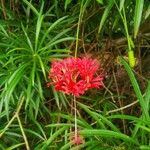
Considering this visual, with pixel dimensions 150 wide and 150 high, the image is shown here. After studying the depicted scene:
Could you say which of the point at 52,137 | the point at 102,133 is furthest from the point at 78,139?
the point at 52,137

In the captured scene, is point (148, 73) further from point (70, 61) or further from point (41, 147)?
point (70, 61)

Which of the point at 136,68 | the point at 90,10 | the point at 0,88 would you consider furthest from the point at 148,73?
the point at 0,88

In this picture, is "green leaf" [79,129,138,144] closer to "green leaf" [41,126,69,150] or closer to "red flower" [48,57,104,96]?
"green leaf" [41,126,69,150]

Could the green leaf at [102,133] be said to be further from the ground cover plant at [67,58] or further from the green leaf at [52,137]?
the green leaf at [52,137]

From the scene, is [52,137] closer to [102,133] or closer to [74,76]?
[102,133]

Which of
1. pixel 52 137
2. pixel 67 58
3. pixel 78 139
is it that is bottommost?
pixel 52 137

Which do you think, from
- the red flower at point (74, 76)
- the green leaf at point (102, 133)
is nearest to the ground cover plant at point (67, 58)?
the green leaf at point (102, 133)

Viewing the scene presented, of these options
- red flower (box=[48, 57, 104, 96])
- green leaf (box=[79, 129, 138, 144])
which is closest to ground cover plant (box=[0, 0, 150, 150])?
green leaf (box=[79, 129, 138, 144])
